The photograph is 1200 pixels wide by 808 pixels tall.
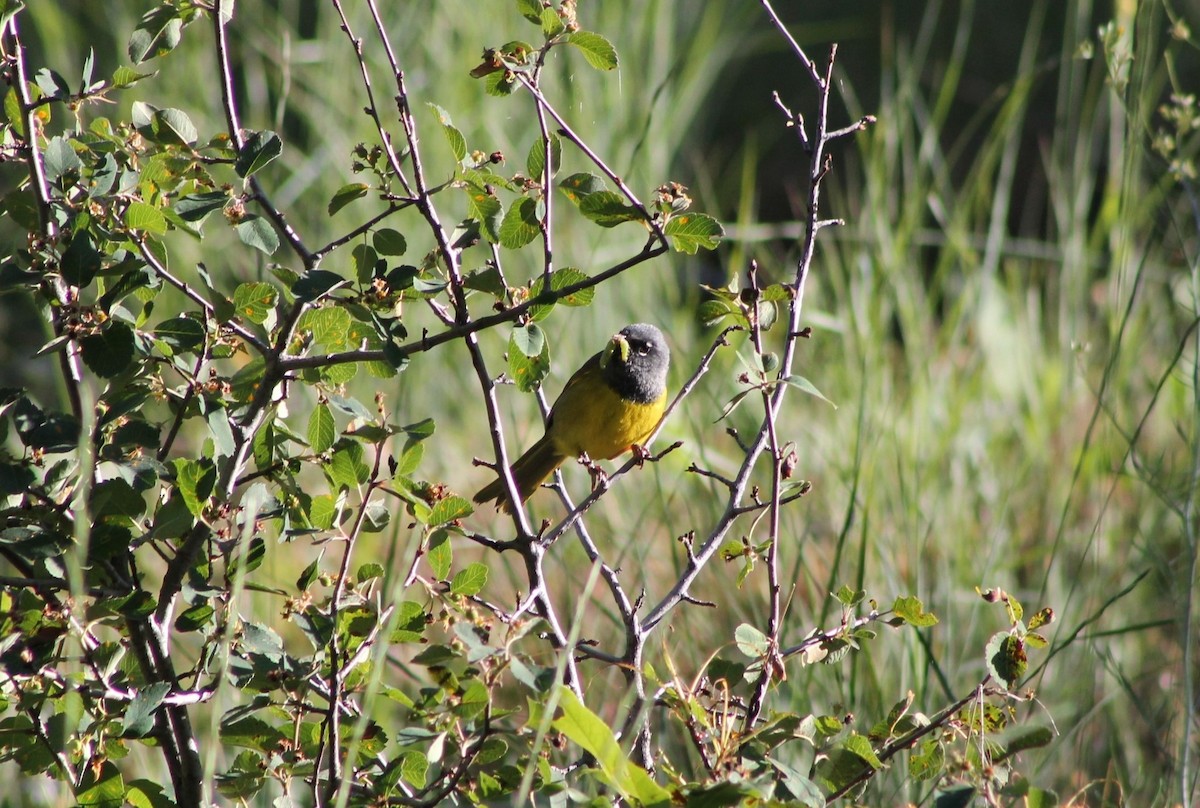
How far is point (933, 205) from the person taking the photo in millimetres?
3721

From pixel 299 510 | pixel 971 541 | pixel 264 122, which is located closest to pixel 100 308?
pixel 299 510

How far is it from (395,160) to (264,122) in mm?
3795

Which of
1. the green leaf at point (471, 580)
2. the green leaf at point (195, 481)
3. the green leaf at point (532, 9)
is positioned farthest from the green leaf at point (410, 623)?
the green leaf at point (532, 9)

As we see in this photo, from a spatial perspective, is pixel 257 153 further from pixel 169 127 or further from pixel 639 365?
pixel 639 365

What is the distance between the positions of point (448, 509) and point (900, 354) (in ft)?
12.3

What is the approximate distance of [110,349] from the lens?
1501 millimetres

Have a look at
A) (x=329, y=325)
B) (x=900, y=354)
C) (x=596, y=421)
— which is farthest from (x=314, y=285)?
(x=900, y=354)

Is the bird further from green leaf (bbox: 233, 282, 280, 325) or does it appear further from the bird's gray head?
green leaf (bbox: 233, 282, 280, 325)

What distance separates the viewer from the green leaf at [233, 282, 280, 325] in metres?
1.56

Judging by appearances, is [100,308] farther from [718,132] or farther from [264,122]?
[718,132]

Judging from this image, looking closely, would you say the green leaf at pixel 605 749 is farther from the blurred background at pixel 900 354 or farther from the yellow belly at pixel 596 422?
the yellow belly at pixel 596 422

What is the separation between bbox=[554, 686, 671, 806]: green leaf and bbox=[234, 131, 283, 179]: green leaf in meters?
0.76

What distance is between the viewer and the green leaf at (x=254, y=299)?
5.13ft

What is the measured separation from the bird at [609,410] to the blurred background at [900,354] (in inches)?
5.7
